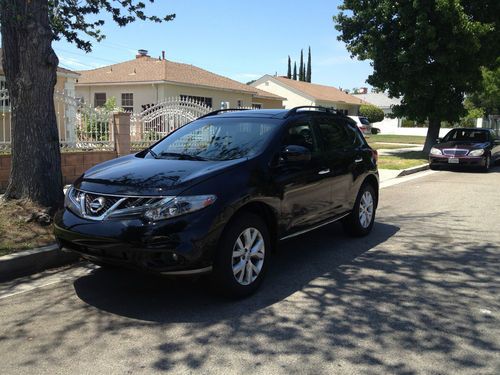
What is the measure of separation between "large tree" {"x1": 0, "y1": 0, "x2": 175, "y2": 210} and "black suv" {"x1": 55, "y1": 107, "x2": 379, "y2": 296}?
62.7 inches

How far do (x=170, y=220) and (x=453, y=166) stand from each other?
14310mm

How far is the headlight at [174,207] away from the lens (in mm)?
4074

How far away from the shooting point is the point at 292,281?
5137mm

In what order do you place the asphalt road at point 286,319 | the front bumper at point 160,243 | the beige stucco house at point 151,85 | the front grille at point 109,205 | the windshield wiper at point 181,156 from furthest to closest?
the beige stucco house at point 151,85 < the windshield wiper at point 181,156 < the front grille at point 109,205 < the front bumper at point 160,243 < the asphalt road at point 286,319

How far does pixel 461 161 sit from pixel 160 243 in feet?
45.2

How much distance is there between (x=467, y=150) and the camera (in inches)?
617

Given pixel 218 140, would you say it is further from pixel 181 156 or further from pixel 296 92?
pixel 296 92

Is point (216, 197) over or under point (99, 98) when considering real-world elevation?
under

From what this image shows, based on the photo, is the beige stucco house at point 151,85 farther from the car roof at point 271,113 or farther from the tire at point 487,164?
the car roof at point 271,113

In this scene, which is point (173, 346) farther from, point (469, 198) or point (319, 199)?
point (469, 198)

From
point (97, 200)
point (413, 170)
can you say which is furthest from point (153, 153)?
point (413, 170)

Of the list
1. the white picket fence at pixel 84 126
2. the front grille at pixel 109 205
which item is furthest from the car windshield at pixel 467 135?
the front grille at pixel 109 205

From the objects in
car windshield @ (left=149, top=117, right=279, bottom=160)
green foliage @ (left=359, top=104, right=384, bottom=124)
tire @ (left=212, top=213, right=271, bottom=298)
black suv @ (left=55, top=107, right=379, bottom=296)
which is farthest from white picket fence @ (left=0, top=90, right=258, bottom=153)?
green foliage @ (left=359, top=104, right=384, bottom=124)

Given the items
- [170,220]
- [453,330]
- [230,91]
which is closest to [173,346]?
[170,220]
